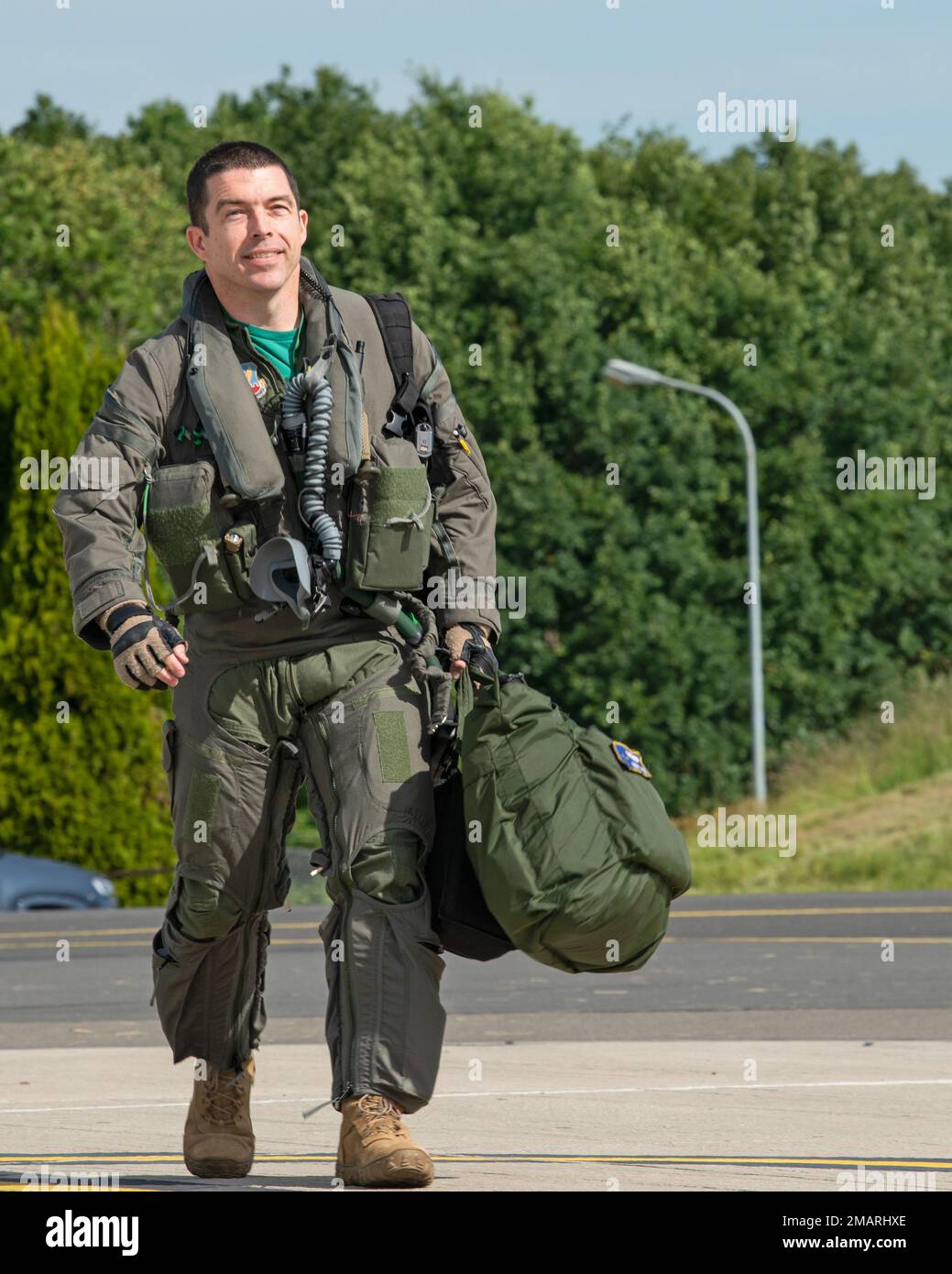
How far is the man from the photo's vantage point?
4.55 meters

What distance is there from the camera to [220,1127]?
475 cm

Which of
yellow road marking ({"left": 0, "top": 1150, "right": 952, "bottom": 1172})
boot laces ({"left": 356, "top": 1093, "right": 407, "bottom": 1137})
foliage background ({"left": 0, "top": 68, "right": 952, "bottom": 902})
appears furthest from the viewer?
foliage background ({"left": 0, "top": 68, "right": 952, "bottom": 902})

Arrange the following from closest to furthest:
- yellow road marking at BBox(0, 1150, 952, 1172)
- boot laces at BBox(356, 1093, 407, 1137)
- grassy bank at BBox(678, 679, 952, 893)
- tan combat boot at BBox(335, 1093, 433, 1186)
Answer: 1. tan combat boot at BBox(335, 1093, 433, 1186)
2. boot laces at BBox(356, 1093, 407, 1137)
3. yellow road marking at BBox(0, 1150, 952, 1172)
4. grassy bank at BBox(678, 679, 952, 893)

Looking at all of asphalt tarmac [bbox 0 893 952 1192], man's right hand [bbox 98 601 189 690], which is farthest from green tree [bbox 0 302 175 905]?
man's right hand [bbox 98 601 189 690]

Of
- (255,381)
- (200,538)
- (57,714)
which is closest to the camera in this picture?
(200,538)

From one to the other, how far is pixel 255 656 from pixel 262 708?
0.11 meters

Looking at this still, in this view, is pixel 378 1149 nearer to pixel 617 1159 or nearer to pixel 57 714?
pixel 617 1159

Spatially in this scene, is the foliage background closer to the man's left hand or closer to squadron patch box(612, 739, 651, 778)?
the man's left hand

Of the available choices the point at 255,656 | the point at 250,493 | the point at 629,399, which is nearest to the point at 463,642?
the point at 255,656

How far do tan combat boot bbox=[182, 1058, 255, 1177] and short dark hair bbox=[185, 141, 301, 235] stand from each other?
1.91 meters

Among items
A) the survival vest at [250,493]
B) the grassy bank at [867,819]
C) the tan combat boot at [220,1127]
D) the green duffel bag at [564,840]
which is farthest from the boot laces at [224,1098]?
the grassy bank at [867,819]

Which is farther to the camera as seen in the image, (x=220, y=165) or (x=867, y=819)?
(x=867, y=819)

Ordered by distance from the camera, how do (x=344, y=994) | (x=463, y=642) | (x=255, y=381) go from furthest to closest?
(x=463, y=642) < (x=255, y=381) < (x=344, y=994)
